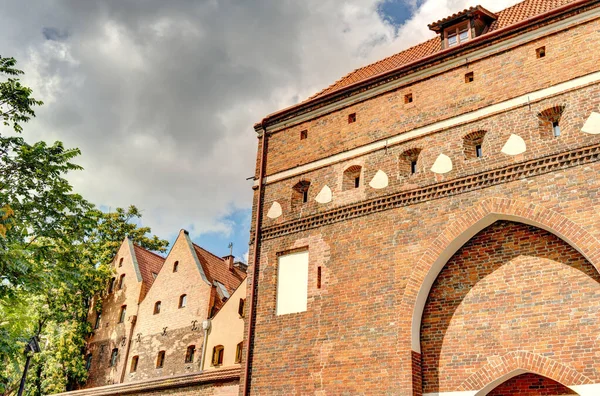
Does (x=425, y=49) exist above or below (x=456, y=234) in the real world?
above

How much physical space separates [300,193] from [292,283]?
225 cm

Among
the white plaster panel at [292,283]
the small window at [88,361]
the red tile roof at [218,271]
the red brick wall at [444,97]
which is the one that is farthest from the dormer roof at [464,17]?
the small window at [88,361]

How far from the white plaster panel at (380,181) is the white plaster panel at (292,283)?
2121 mm

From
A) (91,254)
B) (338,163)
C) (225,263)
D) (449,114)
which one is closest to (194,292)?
(225,263)

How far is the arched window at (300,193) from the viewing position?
44.2 feet

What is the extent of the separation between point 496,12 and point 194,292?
15774mm

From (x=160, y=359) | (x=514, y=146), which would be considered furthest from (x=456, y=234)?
(x=160, y=359)

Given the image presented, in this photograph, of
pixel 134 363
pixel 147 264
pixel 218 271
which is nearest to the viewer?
pixel 134 363

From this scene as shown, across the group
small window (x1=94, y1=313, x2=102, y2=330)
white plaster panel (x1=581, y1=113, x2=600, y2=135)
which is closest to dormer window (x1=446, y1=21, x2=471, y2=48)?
white plaster panel (x1=581, y1=113, x2=600, y2=135)

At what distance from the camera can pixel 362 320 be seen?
36.4ft

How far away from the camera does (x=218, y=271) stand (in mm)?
26484

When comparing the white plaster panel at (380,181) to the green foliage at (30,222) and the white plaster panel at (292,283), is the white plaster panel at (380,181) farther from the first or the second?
the green foliage at (30,222)

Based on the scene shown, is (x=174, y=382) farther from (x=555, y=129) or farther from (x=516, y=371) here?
(x=555, y=129)

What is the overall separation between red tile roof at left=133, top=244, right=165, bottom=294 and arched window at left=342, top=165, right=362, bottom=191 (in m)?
16.7
